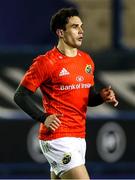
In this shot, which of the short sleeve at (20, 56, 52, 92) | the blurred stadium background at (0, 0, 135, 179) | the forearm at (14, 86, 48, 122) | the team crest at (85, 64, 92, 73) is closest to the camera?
the forearm at (14, 86, 48, 122)

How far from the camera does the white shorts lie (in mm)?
7082

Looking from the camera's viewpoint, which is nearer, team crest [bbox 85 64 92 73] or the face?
the face

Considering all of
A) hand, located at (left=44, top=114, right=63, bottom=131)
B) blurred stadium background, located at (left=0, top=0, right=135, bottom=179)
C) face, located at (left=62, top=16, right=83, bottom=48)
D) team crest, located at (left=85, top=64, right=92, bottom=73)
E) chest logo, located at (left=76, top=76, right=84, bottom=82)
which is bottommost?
blurred stadium background, located at (left=0, top=0, right=135, bottom=179)

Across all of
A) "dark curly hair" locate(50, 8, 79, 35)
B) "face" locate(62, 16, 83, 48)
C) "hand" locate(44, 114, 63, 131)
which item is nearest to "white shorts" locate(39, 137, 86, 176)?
"hand" locate(44, 114, 63, 131)

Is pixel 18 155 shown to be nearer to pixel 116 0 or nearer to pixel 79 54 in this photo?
pixel 116 0

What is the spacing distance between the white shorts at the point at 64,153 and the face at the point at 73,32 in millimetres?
793

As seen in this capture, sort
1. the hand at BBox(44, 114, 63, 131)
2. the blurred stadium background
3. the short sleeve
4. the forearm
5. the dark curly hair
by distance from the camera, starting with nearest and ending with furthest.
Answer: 1. the hand at BBox(44, 114, 63, 131)
2. the forearm
3. the short sleeve
4. the dark curly hair
5. the blurred stadium background

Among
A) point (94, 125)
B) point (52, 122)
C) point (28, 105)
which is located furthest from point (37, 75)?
point (94, 125)

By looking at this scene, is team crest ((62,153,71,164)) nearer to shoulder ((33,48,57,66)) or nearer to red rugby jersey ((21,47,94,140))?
red rugby jersey ((21,47,94,140))

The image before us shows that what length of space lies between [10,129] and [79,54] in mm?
4146

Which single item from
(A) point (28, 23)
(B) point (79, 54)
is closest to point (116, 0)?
(A) point (28, 23)

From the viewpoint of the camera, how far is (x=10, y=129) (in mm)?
11406

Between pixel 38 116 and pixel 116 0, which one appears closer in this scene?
pixel 38 116

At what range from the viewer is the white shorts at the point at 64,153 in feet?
23.2
